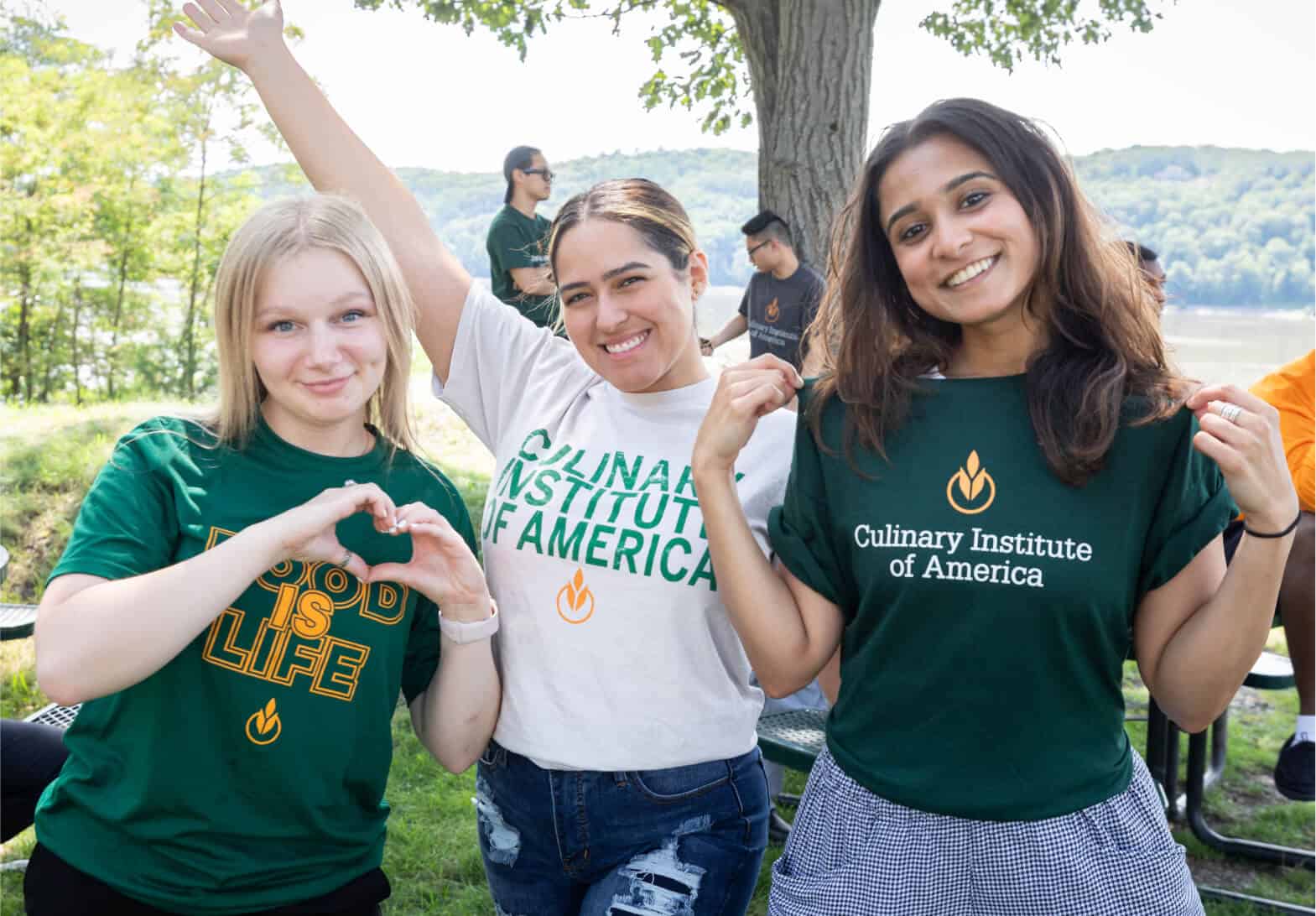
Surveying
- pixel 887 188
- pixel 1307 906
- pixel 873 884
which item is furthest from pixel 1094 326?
pixel 1307 906

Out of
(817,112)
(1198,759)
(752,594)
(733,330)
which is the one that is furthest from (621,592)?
(733,330)

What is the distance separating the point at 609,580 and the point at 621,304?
0.51 m

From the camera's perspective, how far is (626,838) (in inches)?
71.0

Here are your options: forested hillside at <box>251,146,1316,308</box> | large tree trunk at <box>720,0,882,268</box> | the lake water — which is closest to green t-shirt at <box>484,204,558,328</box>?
large tree trunk at <box>720,0,882,268</box>

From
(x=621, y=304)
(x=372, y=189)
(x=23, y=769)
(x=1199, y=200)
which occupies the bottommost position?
(x=23, y=769)

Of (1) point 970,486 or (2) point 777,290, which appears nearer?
(1) point 970,486

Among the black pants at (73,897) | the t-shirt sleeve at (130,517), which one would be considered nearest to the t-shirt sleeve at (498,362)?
the t-shirt sleeve at (130,517)

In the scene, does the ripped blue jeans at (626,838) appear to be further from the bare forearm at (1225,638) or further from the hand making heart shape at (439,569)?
the bare forearm at (1225,638)

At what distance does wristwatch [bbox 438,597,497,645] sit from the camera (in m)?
1.78

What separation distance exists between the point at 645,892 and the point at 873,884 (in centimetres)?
40

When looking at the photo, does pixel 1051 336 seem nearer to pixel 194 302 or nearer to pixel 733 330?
pixel 733 330

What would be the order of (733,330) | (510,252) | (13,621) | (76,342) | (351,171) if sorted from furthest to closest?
(76,342) → (733,330) → (510,252) → (13,621) → (351,171)

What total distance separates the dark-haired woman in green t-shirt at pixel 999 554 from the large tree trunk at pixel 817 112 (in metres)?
4.95

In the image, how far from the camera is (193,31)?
7.00 feet
